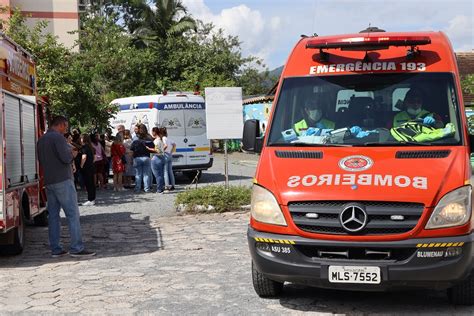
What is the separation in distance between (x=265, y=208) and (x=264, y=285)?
91cm

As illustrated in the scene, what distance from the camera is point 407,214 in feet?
17.7

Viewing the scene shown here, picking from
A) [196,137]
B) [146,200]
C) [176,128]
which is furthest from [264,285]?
[196,137]

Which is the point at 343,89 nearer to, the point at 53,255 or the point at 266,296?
the point at 266,296

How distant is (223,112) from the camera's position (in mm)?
14039

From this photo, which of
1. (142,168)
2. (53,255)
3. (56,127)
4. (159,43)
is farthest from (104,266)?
(159,43)

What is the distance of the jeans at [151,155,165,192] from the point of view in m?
17.5

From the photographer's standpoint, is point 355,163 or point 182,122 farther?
point 182,122

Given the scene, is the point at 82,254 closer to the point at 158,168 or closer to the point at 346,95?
the point at 346,95

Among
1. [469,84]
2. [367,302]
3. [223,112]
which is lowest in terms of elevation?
[367,302]

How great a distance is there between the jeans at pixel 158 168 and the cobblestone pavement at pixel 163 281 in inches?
232

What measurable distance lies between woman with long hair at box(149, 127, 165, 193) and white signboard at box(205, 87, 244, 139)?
12.4 ft

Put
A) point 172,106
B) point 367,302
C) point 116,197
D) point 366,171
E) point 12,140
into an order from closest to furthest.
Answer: point 366,171
point 367,302
point 12,140
point 116,197
point 172,106

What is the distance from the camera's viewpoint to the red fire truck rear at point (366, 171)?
212 inches

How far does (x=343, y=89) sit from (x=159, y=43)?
119ft
